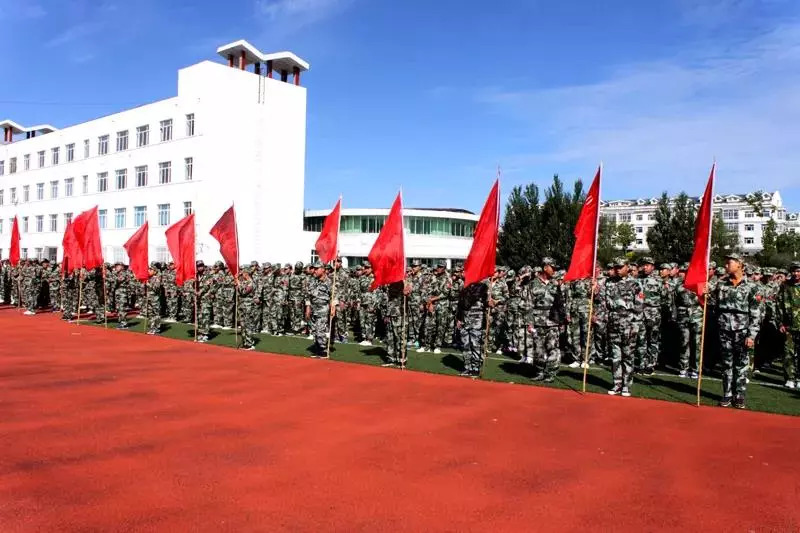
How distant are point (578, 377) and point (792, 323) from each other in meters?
3.37

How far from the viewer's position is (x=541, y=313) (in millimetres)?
9789

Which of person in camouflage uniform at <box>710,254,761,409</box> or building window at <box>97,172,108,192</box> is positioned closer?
person in camouflage uniform at <box>710,254,761,409</box>

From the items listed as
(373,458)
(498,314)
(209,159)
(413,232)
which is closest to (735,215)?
(413,232)

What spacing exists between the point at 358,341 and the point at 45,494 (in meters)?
10.5

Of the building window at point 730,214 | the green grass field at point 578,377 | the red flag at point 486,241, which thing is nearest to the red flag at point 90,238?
the green grass field at point 578,377

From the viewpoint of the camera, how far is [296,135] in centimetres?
3609

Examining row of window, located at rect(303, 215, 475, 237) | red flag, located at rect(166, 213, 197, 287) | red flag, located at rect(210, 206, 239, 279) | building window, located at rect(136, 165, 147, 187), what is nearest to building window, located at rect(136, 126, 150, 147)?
building window, located at rect(136, 165, 147, 187)

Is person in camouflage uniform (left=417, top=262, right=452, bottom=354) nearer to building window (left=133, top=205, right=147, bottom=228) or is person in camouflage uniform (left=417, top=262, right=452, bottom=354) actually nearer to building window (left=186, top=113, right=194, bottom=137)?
building window (left=186, top=113, right=194, bottom=137)

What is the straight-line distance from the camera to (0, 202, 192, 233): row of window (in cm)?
3391

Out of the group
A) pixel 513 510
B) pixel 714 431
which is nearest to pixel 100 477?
pixel 513 510

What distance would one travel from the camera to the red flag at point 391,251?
10.7m

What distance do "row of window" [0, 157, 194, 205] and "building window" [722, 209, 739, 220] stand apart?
7974 centimetres

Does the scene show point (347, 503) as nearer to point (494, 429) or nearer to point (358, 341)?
point (494, 429)

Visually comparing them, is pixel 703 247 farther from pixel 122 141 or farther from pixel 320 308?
pixel 122 141
